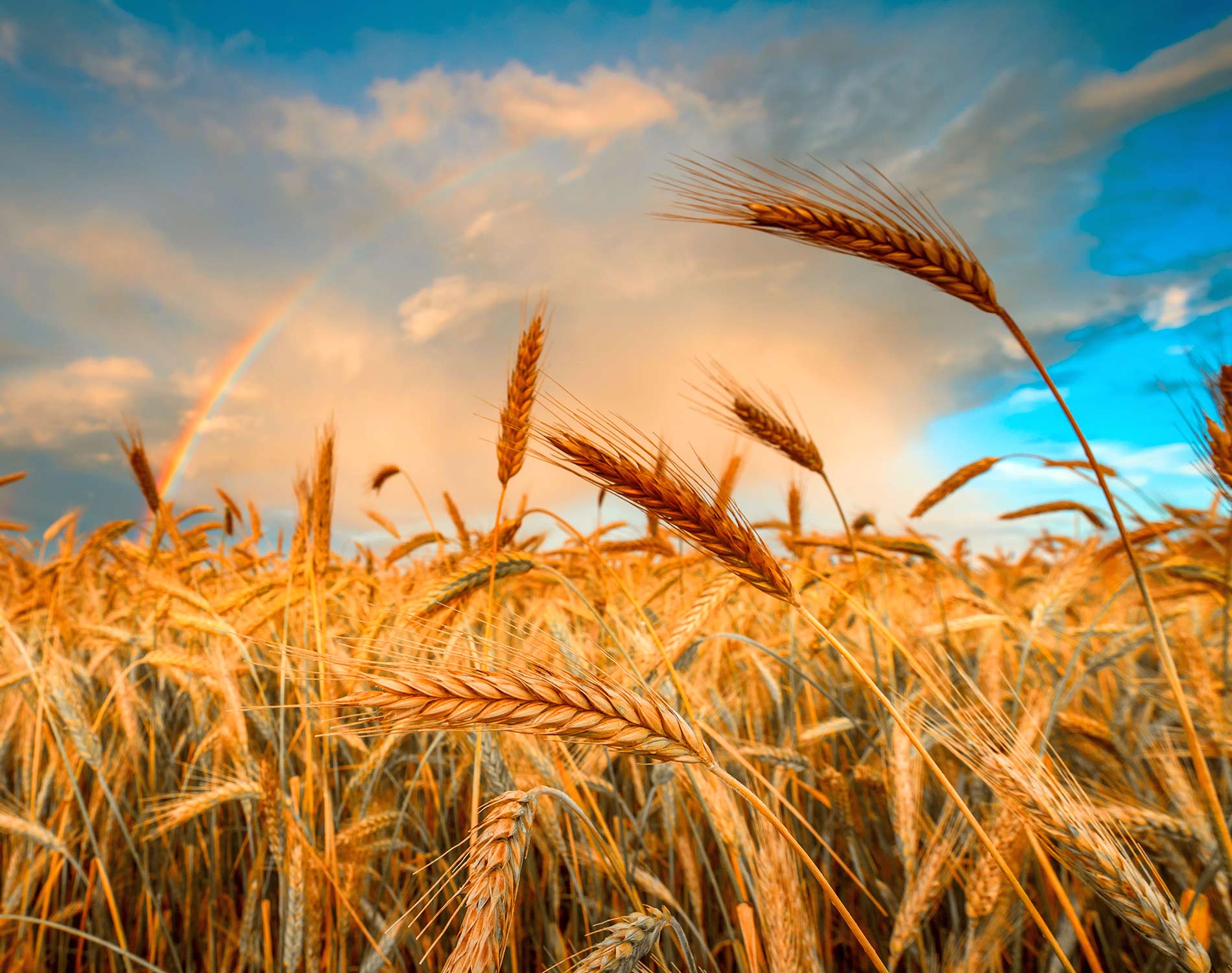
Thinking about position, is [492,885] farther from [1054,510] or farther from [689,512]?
[1054,510]

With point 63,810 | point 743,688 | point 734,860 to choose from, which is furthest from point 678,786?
point 63,810

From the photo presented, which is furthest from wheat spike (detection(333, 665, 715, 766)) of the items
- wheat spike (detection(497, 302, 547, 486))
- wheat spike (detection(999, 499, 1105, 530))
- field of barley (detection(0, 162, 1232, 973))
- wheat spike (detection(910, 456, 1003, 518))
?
wheat spike (detection(999, 499, 1105, 530))

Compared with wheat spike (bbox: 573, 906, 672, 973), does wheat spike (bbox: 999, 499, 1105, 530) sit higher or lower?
higher

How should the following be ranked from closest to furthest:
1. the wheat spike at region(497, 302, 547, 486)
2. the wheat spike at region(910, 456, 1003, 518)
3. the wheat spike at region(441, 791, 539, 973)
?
the wheat spike at region(441, 791, 539, 973), the wheat spike at region(497, 302, 547, 486), the wheat spike at region(910, 456, 1003, 518)

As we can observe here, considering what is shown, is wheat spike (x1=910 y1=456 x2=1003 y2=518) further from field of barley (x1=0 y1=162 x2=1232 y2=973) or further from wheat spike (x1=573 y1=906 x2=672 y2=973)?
wheat spike (x1=573 y1=906 x2=672 y2=973)

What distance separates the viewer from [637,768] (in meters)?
2.20

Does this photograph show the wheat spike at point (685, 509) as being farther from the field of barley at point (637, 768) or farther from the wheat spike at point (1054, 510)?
the wheat spike at point (1054, 510)

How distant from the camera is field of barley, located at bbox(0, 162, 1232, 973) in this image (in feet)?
2.83

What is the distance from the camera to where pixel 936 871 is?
1305mm

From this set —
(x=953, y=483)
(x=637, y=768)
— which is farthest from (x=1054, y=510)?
(x=637, y=768)

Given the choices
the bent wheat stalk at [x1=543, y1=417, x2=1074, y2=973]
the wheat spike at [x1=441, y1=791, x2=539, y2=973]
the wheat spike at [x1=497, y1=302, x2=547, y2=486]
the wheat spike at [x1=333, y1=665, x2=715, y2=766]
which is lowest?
the wheat spike at [x1=441, y1=791, x2=539, y2=973]

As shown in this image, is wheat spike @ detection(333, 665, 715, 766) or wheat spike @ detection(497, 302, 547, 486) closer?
wheat spike @ detection(333, 665, 715, 766)

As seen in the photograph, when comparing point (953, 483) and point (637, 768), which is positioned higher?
point (953, 483)

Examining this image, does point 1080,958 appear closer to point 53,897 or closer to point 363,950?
point 363,950
